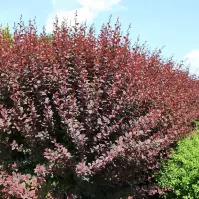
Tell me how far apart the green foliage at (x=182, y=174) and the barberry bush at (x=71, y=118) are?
0.42 metres

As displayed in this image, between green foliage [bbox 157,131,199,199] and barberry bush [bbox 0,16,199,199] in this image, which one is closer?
barberry bush [bbox 0,16,199,199]

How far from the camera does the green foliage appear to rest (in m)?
5.75

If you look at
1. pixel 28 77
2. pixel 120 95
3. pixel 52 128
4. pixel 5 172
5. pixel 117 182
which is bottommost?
pixel 117 182

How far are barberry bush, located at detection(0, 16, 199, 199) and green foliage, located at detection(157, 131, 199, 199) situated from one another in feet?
1.38

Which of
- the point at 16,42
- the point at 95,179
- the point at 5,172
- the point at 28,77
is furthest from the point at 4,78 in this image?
the point at 95,179

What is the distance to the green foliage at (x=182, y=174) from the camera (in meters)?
5.75

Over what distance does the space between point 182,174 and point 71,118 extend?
233cm

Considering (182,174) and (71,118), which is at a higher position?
(71,118)

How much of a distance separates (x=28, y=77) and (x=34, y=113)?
0.63 metres

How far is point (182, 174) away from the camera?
5.90m

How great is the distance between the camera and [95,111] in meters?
5.08

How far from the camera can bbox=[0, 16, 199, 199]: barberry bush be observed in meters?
5.00

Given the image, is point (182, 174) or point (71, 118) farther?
point (182, 174)

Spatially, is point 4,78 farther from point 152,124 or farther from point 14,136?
point 152,124
